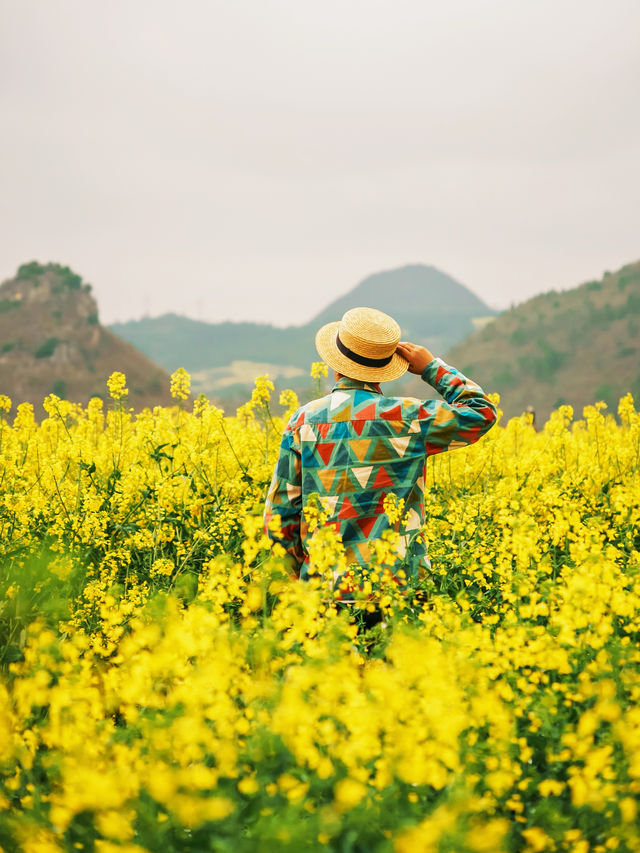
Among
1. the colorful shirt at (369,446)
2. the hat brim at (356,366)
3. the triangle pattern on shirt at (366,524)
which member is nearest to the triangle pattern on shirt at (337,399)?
the colorful shirt at (369,446)

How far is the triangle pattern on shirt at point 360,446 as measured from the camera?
2879 mm

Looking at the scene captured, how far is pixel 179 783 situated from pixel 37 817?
1.62 ft

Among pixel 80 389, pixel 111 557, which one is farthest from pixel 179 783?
pixel 80 389

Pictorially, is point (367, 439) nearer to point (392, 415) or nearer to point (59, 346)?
point (392, 415)

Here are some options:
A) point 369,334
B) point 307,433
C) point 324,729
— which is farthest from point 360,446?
point 324,729

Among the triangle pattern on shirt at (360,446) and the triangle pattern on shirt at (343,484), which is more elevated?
the triangle pattern on shirt at (360,446)

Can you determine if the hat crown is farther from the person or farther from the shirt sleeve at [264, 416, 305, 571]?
the shirt sleeve at [264, 416, 305, 571]

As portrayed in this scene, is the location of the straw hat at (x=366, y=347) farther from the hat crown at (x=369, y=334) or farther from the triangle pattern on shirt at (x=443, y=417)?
the triangle pattern on shirt at (x=443, y=417)

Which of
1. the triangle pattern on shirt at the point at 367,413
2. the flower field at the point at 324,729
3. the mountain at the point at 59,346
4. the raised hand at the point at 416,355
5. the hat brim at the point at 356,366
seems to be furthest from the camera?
the mountain at the point at 59,346

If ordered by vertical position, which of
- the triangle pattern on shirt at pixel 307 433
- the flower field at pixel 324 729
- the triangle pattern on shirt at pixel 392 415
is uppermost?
the triangle pattern on shirt at pixel 392 415

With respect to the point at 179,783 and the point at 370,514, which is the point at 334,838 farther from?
the point at 370,514

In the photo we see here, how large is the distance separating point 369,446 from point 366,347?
461 millimetres

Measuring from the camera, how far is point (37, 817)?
176 cm

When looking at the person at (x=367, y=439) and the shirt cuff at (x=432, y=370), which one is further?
the shirt cuff at (x=432, y=370)
